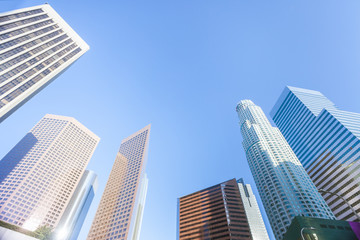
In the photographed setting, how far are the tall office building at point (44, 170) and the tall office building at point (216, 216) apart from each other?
8842 cm

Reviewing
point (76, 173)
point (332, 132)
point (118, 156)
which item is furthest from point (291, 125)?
point (76, 173)

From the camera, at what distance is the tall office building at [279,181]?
363 feet

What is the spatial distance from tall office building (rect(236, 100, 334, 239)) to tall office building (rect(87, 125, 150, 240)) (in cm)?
8399

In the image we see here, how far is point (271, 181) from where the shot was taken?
130 meters

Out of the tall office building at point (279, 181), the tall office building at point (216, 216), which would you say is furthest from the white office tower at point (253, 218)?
the tall office building at point (279, 181)

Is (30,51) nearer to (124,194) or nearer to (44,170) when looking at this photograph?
(124,194)

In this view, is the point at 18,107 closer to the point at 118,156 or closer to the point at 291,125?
the point at 118,156

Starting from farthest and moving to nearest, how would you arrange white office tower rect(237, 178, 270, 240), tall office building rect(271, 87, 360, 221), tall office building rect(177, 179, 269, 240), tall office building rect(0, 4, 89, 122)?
white office tower rect(237, 178, 270, 240) → tall office building rect(177, 179, 269, 240) → tall office building rect(271, 87, 360, 221) → tall office building rect(0, 4, 89, 122)

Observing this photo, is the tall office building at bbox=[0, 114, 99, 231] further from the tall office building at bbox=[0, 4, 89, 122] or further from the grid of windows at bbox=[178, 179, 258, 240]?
the grid of windows at bbox=[178, 179, 258, 240]

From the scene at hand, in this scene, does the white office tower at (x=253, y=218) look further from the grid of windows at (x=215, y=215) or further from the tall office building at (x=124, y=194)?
the tall office building at (x=124, y=194)

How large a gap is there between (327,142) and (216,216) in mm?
77255

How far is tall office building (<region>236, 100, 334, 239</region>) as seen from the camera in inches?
4360

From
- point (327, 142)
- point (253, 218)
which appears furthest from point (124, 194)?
point (327, 142)

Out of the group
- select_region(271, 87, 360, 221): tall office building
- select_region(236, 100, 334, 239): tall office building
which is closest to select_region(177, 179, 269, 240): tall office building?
select_region(236, 100, 334, 239): tall office building
